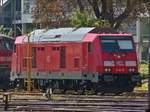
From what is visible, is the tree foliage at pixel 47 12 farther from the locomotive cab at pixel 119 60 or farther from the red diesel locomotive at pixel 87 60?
the locomotive cab at pixel 119 60

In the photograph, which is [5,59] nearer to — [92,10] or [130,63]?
[130,63]

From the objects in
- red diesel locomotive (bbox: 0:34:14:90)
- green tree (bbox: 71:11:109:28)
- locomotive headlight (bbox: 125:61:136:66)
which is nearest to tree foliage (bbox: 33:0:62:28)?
green tree (bbox: 71:11:109:28)

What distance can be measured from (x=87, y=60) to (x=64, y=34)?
212 centimetres

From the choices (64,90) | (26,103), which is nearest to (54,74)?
(64,90)

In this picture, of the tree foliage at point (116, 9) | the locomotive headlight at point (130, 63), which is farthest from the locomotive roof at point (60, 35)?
the tree foliage at point (116, 9)

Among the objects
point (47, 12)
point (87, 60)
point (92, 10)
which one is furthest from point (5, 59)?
point (92, 10)

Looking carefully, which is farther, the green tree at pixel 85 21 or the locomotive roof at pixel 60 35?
the green tree at pixel 85 21

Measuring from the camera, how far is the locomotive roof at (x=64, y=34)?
27.8 meters

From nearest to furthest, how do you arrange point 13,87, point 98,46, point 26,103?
point 26,103 < point 98,46 < point 13,87

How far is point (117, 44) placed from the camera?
27422 millimetres

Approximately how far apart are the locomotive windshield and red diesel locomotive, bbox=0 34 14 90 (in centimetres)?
706

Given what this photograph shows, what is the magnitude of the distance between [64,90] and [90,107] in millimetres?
9997

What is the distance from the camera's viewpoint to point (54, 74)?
29.1 m

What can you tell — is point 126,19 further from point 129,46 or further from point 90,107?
point 90,107
